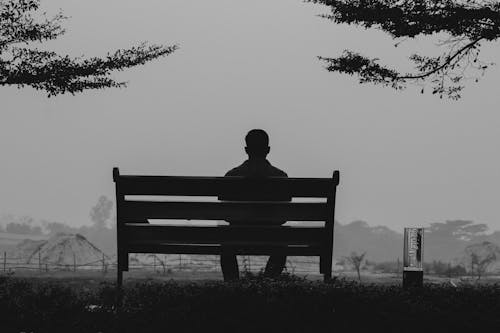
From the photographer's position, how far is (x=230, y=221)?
Result: 24.1 ft

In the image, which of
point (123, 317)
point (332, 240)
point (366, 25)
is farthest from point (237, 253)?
point (366, 25)

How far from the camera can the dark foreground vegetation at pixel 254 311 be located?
546 centimetres

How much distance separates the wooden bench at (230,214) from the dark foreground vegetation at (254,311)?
1215mm

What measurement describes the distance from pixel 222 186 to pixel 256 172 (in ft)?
2.58

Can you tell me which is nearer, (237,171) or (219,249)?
(219,249)

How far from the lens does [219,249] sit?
732 centimetres

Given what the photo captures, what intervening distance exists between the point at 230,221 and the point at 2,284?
2.14m

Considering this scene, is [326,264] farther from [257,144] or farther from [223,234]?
[257,144]

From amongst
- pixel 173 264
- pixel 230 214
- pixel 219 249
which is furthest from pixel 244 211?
pixel 173 264

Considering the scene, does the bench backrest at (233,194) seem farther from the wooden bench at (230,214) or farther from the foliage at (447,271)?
the foliage at (447,271)

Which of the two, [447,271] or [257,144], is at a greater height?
[257,144]

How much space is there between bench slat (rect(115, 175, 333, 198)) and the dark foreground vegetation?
1.33m

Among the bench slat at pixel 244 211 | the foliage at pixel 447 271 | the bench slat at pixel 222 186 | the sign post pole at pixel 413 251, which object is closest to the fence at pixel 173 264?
the bench slat at pixel 244 211

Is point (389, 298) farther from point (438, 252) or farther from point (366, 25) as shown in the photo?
point (438, 252)
